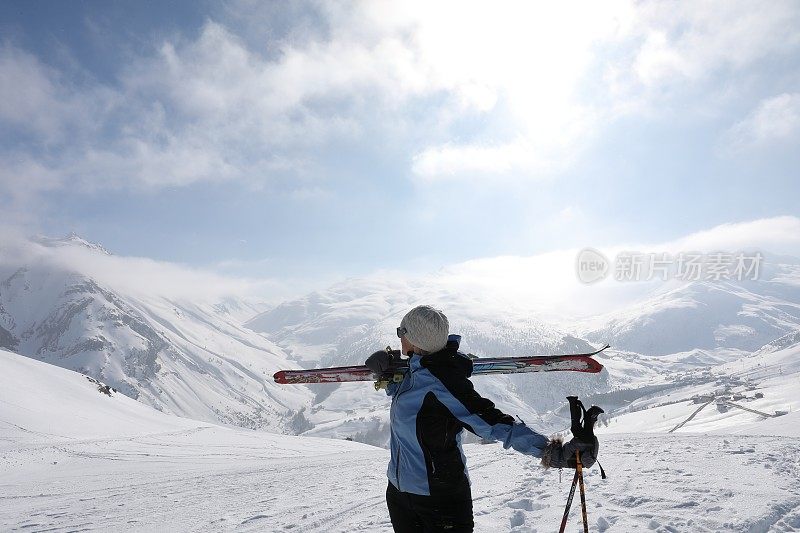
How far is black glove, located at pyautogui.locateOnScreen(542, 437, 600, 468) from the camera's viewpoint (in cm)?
342

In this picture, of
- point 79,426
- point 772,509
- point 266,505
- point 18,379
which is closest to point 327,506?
point 266,505

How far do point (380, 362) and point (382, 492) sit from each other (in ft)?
24.6

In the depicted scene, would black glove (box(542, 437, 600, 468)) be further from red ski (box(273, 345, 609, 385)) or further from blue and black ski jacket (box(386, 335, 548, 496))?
red ski (box(273, 345, 609, 385))

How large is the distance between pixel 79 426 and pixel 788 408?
10208 centimetres

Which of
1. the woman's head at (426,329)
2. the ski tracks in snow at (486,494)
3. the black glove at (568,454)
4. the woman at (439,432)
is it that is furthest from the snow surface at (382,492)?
the woman's head at (426,329)

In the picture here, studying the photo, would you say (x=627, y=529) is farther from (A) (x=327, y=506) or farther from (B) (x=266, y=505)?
(B) (x=266, y=505)

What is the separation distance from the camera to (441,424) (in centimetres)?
362

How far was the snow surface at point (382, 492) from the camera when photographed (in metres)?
7.49

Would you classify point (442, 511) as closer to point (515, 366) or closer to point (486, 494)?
point (515, 366)

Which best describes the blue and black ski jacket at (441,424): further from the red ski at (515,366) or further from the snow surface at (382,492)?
the snow surface at (382,492)

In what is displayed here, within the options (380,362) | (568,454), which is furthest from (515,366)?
(568,454)

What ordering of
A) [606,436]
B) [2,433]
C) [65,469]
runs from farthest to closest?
1. [2,433]
2. [65,469]
3. [606,436]

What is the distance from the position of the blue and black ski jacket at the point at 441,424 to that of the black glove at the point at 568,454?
0.08 m

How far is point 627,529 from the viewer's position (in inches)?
272
